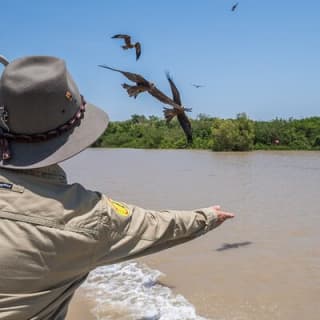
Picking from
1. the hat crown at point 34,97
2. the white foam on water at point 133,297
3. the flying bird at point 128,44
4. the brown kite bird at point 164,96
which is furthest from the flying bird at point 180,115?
the white foam on water at point 133,297

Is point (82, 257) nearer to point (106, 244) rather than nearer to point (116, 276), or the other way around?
point (106, 244)

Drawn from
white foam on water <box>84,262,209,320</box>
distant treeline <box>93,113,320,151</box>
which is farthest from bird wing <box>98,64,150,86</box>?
distant treeline <box>93,113,320,151</box>

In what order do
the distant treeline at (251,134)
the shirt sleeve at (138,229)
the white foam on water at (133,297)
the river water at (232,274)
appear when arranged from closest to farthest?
the shirt sleeve at (138,229) → the white foam on water at (133,297) → the river water at (232,274) → the distant treeline at (251,134)

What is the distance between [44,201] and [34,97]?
0.78 feet

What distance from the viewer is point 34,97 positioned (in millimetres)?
1163

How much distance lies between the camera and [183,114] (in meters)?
2.07

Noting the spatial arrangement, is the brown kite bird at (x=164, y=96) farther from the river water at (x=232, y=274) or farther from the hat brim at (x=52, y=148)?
the river water at (x=232, y=274)

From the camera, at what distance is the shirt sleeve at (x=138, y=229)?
1254 mm

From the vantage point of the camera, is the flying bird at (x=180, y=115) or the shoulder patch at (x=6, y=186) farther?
the flying bird at (x=180, y=115)

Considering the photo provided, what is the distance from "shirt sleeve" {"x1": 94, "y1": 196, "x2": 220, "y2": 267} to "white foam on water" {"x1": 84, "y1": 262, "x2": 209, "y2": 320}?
2610 mm

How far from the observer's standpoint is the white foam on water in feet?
13.0

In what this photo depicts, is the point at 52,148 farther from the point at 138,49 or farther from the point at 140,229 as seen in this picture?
the point at 138,49

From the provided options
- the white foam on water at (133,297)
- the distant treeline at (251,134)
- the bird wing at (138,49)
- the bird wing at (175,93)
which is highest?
the bird wing at (138,49)

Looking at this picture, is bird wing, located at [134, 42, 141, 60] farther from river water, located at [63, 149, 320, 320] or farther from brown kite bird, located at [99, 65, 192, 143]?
river water, located at [63, 149, 320, 320]
